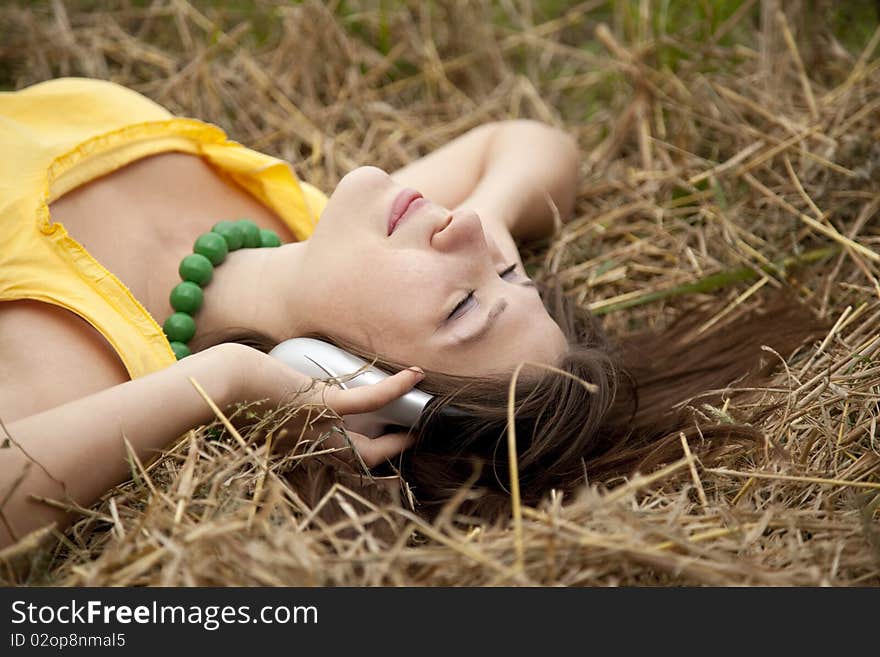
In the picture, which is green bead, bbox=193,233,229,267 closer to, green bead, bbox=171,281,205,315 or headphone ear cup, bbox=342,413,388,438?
green bead, bbox=171,281,205,315

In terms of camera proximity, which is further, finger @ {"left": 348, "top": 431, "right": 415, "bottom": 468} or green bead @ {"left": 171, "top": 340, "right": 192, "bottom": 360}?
green bead @ {"left": 171, "top": 340, "right": 192, "bottom": 360}

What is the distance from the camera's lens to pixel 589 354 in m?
2.41

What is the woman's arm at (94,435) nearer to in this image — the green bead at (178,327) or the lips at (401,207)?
the green bead at (178,327)

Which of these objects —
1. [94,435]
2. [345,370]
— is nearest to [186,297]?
[345,370]

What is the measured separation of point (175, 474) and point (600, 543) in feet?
3.13

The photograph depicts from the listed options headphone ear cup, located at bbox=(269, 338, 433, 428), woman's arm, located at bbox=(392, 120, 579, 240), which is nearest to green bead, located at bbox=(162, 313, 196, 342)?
headphone ear cup, located at bbox=(269, 338, 433, 428)

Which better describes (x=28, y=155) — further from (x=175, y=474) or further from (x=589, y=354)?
(x=589, y=354)

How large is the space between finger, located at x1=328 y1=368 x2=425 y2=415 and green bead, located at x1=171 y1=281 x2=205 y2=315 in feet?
1.96

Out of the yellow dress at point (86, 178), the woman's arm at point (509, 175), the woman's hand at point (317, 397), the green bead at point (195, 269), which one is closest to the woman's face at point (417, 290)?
the woman's hand at point (317, 397)

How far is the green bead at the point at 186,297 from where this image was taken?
2483 mm

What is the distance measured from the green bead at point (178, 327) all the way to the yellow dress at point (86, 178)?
151 millimetres

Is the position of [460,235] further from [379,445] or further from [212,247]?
[212,247]

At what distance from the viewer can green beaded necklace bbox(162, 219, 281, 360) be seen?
96.8 inches
